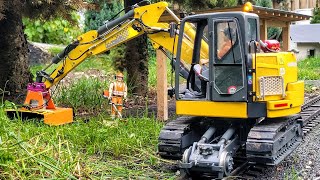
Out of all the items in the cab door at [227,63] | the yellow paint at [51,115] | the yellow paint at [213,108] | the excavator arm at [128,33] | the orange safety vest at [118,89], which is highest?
the excavator arm at [128,33]

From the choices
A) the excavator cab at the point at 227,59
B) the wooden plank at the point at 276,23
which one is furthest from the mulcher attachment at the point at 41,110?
the wooden plank at the point at 276,23

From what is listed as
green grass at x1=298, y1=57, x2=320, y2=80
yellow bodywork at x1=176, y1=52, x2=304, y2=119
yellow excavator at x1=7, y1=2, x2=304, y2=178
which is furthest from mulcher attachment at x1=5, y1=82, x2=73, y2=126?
green grass at x1=298, y1=57, x2=320, y2=80

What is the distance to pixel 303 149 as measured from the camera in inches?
305

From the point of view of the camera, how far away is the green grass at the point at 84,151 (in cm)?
496

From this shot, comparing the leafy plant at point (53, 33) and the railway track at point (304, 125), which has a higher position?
the leafy plant at point (53, 33)

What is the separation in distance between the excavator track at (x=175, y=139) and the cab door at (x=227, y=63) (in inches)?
25.0

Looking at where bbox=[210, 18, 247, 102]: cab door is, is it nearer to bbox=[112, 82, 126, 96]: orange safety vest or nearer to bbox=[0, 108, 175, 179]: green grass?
bbox=[0, 108, 175, 179]: green grass

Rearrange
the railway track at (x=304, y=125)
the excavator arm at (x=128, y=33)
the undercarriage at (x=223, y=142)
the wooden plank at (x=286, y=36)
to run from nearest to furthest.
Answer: the undercarriage at (x=223, y=142) < the railway track at (x=304, y=125) < the excavator arm at (x=128, y=33) < the wooden plank at (x=286, y=36)

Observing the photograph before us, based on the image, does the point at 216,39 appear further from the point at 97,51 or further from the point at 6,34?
the point at 6,34

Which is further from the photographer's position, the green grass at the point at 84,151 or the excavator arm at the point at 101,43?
the excavator arm at the point at 101,43

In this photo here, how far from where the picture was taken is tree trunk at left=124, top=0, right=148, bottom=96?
518 inches

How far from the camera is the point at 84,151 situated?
715 centimetres

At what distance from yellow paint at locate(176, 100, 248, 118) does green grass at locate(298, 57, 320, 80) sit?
1173cm

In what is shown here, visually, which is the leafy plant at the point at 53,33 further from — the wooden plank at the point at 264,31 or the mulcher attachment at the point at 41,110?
the mulcher attachment at the point at 41,110
